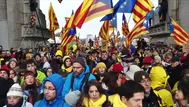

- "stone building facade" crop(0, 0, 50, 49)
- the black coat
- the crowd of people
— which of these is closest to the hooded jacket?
the crowd of people

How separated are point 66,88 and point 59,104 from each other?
1.22 meters

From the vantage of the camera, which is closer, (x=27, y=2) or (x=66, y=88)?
(x=66, y=88)

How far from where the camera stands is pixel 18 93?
5113 mm

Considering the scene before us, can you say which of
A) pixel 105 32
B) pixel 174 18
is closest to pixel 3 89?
pixel 105 32

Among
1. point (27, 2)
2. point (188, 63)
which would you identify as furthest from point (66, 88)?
point (27, 2)

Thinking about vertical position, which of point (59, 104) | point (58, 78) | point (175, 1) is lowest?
point (59, 104)

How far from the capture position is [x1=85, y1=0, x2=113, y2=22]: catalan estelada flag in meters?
10.9

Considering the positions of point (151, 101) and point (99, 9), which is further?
point (99, 9)

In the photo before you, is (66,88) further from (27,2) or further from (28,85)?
(27,2)

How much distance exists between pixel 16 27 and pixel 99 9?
14.0m

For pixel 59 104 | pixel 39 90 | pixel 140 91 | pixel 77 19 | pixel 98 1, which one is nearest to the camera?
pixel 140 91

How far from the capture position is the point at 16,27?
2386 cm

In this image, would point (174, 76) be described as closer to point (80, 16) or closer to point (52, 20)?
point (80, 16)

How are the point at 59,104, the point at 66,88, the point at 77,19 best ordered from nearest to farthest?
1. the point at 59,104
2. the point at 66,88
3. the point at 77,19
